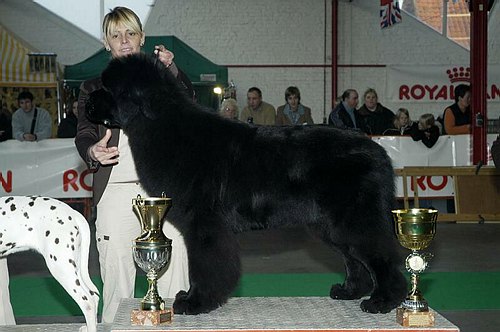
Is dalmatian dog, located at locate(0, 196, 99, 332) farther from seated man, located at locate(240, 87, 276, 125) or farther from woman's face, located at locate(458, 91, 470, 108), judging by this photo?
woman's face, located at locate(458, 91, 470, 108)

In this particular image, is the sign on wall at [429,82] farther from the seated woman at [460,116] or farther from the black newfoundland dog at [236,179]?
the black newfoundland dog at [236,179]

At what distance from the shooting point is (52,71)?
15.3 metres

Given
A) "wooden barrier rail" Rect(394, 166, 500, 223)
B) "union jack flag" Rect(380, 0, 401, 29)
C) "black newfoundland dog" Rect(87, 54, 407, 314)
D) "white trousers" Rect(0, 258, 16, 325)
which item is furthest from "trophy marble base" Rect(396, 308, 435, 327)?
"union jack flag" Rect(380, 0, 401, 29)

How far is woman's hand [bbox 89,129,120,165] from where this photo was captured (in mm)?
3436

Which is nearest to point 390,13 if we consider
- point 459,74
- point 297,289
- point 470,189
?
point 459,74

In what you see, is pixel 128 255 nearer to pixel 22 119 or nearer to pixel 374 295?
pixel 374 295

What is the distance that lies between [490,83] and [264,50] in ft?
16.7

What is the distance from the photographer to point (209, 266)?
3.09m

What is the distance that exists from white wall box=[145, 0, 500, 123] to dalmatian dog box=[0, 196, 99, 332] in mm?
14671

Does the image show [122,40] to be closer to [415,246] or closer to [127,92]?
[127,92]

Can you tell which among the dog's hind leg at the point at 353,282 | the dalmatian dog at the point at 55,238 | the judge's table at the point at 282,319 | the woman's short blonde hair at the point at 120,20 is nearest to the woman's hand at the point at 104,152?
the dalmatian dog at the point at 55,238

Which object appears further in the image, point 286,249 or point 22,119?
point 22,119

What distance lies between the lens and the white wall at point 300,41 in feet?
58.6

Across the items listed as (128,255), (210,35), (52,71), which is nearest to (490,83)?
(210,35)
